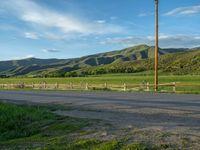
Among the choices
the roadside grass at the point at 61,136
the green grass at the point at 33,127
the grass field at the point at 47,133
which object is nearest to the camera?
the roadside grass at the point at 61,136

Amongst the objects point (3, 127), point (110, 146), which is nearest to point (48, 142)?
point (110, 146)

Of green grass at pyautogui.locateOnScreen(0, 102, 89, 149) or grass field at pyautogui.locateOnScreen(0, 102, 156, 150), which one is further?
green grass at pyautogui.locateOnScreen(0, 102, 89, 149)

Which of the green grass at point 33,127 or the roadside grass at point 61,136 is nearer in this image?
the roadside grass at point 61,136

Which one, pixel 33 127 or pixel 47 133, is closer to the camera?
pixel 47 133

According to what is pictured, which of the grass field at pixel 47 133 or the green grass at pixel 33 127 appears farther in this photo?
Answer: the green grass at pixel 33 127

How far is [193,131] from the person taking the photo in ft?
31.6

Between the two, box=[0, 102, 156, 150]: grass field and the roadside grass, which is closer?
the roadside grass

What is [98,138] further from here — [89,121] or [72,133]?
[89,121]

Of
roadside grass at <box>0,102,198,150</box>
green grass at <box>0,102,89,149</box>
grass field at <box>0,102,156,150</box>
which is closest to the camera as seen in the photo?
roadside grass at <box>0,102,198,150</box>

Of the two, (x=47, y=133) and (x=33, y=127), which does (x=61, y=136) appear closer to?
(x=47, y=133)

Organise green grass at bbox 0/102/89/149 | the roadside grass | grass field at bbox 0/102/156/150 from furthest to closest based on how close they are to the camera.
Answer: green grass at bbox 0/102/89/149 < grass field at bbox 0/102/156/150 < the roadside grass

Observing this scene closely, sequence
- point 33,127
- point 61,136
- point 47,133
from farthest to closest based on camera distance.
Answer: point 33,127 < point 47,133 < point 61,136

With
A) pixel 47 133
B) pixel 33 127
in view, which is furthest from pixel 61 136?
pixel 33 127

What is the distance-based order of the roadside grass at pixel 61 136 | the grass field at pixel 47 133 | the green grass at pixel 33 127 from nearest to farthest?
1. the roadside grass at pixel 61 136
2. the grass field at pixel 47 133
3. the green grass at pixel 33 127
